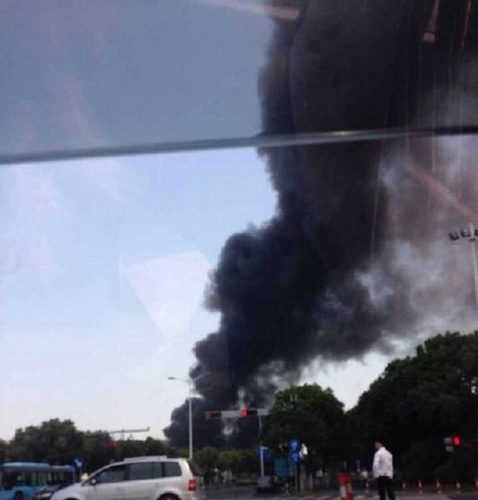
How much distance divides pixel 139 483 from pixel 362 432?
3591 mm

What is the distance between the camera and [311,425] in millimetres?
8523

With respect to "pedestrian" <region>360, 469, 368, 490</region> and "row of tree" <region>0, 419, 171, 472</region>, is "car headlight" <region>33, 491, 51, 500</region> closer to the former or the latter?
"row of tree" <region>0, 419, 171, 472</region>

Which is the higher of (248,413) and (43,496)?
(248,413)

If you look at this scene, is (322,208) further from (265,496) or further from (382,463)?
(382,463)

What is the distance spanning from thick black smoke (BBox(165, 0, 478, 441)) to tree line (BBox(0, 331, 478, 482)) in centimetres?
82

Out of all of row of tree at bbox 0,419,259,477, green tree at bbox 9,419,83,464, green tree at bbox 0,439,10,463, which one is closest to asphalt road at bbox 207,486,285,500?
row of tree at bbox 0,419,259,477

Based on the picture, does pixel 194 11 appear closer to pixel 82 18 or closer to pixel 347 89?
pixel 82 18

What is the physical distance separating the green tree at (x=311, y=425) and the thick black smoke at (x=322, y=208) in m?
0.92

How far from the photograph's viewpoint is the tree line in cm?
825

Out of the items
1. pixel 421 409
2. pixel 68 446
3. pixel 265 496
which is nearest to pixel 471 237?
pixel 421 409

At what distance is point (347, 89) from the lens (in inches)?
268

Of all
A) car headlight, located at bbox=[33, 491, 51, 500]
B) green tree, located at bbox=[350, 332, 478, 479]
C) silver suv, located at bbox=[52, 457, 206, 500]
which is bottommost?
car headlight, located at bbox=[33, 491, 51, 500]

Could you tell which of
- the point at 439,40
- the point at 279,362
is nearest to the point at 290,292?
the point at 279,362

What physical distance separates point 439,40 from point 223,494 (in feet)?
15.0
